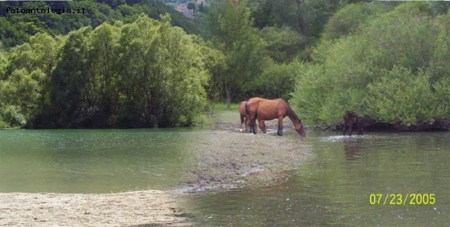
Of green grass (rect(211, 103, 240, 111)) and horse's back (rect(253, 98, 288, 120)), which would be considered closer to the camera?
horse's back (rect(253, 98, 288, 120))

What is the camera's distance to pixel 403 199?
44.7 feet

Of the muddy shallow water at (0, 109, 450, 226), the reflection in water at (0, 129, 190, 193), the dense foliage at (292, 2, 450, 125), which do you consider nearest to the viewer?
the muddy shallow water at (0, 109, 450, 226)

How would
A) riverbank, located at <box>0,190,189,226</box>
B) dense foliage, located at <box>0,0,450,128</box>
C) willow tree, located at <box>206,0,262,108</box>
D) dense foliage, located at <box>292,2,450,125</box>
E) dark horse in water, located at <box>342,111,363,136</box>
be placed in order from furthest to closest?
willow tree, located at <box>206,0,262,108</box>, dense foliage, located at <box>0,0,450,128</box>, dense foliage, located at <box>292,2,450,125</box>, dark horse in water, located at <box>342,111,363,136</box>, riverbank, located at <box>0,190,189,226</box>

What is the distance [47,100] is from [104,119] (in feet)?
14.2

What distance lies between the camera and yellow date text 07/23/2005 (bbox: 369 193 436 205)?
1327 centimetres

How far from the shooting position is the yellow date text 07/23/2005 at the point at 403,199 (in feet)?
43.5

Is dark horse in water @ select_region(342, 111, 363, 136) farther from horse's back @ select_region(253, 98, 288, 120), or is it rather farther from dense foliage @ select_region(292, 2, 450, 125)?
horse's back @ select_region(253, 98, 288, 120)

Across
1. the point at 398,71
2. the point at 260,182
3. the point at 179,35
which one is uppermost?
the point at 179,35

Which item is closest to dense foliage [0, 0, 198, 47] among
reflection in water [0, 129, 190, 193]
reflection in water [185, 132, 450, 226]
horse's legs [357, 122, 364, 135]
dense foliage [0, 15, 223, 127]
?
dense foliage [0, 15, 223, 127]

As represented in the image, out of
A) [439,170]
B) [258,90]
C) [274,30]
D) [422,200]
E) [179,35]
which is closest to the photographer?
[422,200]

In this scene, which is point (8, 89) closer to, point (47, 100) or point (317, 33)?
point (47, 100)

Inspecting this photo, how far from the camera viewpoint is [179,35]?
46.1m

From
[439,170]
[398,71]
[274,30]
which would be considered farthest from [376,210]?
[274,30]

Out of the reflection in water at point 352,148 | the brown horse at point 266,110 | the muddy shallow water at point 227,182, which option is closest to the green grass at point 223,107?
the brown horse at point 266,110
